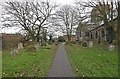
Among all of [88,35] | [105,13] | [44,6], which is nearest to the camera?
[105,13]

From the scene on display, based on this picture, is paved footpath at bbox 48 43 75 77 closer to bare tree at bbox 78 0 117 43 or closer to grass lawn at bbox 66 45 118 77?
grass lawn at bbox 66 45 118 77

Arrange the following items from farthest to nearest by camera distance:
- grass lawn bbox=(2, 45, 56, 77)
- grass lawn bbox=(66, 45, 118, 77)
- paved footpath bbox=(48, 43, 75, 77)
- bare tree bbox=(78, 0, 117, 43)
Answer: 1. bare tree bbox=(78, 0, 117, 43)
2. grass lawn bbox=(2, 45, 56, 77)
3. grass lawn bbox=(66, 45, 118, 77)
4. paved footpath bbox=(48, 43, 75, 77)

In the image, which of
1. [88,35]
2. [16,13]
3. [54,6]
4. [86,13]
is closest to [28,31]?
[16,13]

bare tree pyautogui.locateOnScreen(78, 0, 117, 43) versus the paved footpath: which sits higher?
bare tree pyautogui.locateOnScreen(78, 0, 117, 43)

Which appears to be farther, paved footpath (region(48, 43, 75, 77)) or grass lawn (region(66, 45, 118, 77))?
grass lawn (region(66, 45, 118, 77))

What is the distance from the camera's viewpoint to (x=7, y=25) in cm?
4622

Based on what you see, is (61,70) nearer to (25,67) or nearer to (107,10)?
(25,67)

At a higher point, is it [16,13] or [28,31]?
[16,13]

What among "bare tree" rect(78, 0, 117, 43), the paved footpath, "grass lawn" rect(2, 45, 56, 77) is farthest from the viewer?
"bare tree" rect(78, 0, 117, 43)

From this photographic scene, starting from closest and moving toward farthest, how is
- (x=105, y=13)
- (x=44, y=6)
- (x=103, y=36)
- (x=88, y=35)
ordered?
(x=105, y=13) < (x=44, y=6) < (x=103, y=36) < (x=88, y=35)

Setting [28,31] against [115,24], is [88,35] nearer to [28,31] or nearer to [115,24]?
[28,31]

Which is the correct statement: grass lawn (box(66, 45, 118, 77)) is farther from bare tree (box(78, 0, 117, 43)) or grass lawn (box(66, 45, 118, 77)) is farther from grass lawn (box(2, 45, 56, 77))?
bare tree (box(78, 0, 117, 43))

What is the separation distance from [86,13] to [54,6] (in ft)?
55.8

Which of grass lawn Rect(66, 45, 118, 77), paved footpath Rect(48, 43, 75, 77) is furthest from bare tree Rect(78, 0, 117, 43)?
paved footpath Rect(48, 43, 75, 77)
